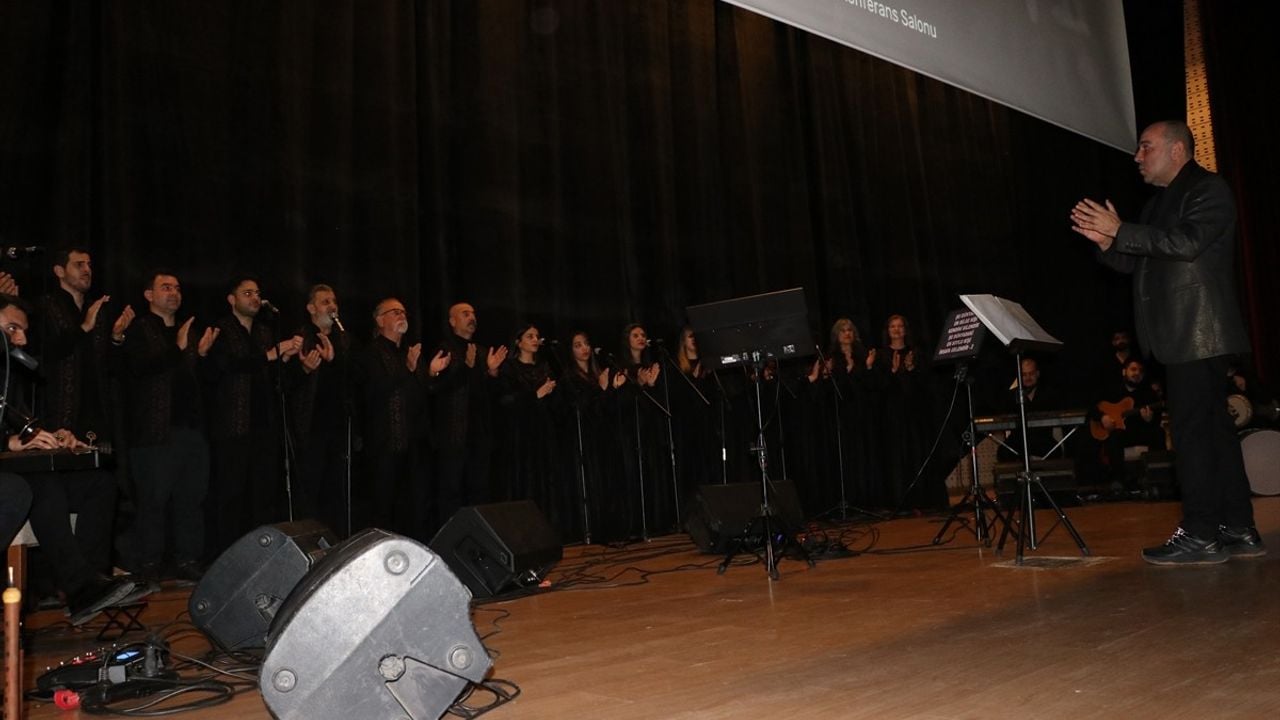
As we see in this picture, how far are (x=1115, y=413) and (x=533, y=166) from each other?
528 centimetres

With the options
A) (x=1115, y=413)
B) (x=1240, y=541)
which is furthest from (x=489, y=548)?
(x=1115, y=413)

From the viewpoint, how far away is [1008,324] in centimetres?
407

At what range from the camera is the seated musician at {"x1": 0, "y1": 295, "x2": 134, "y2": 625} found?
3.38 m

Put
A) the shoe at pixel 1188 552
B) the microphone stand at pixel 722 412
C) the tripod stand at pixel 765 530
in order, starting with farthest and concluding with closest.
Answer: the microphone stand at pixel 722 412, the tripod stand at pixel 765 530, the shoe at pixel 1188 552

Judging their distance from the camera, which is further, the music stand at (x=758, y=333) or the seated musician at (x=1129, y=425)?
the seated musician at (x=1129, y=425)

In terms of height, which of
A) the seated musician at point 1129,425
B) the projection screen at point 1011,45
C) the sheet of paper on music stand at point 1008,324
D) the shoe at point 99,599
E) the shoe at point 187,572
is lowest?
the shoe at point 187,572

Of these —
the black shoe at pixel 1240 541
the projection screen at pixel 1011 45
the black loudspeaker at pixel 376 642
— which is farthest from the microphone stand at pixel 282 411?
the black shoe at pixel 1240 541

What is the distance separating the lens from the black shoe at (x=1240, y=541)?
3.73 m

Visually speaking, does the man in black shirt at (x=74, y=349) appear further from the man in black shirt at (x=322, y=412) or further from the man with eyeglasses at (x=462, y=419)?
the man with eyeglasses at (x=462, y=419)

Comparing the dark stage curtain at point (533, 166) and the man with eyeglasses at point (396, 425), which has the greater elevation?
the dark stage curtain at point (533, 166)

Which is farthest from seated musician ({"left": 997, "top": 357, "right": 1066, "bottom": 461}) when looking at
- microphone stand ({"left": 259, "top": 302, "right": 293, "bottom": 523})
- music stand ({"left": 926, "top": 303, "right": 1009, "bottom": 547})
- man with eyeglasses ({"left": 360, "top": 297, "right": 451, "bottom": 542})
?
microphone stand ({"left": 259, "top": 302, "right": 293, "bottom": 523})

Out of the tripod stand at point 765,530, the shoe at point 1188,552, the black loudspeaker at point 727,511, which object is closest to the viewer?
the shoe at point 1188,552

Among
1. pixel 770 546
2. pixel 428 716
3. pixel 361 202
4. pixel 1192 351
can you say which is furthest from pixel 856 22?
pixel 361 202

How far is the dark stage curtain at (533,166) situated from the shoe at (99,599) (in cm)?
245
